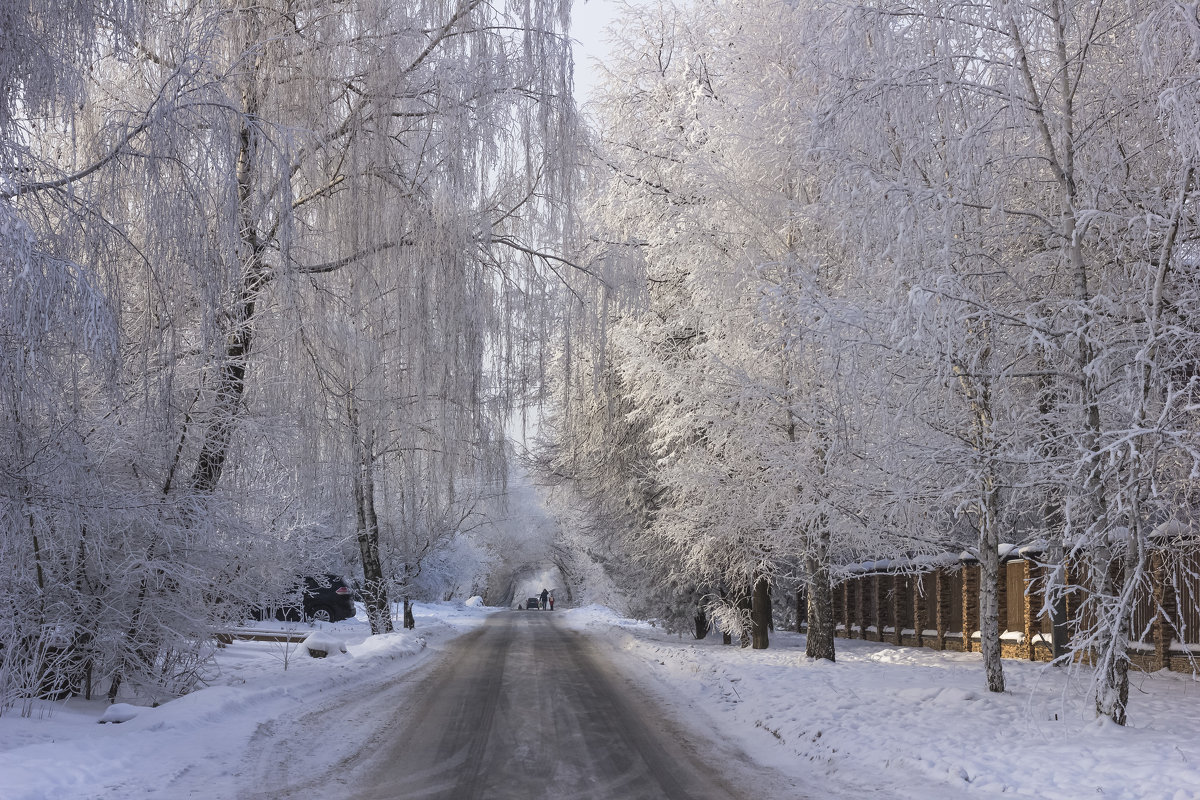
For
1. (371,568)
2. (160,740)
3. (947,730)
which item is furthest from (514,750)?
(371,568)

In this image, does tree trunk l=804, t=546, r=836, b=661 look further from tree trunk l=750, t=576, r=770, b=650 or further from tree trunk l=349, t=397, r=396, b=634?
tree trunk l=349, t=397, r=396, b=634

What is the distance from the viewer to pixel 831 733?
933 cm

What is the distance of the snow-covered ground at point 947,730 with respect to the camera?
7.16 metres

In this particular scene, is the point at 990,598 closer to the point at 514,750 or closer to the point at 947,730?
the point at 947,730

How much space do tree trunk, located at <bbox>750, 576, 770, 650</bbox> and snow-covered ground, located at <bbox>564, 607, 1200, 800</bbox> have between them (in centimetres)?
477

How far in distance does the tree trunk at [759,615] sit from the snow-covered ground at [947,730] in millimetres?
4771

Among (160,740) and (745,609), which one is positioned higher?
(160,740)

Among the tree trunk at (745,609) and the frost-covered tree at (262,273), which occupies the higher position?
the frost-covered tree at (262,273)

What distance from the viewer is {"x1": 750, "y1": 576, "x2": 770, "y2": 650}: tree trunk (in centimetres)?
1986

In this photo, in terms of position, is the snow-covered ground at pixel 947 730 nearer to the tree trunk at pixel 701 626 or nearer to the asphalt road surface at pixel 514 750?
the asphalt road surface at pixel 514 750

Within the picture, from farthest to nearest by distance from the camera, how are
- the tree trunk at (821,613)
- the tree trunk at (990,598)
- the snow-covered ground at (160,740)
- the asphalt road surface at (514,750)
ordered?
the tree trunk at (821,613)
the tree trunk at (990,598)
the asphalt road surface at (514,750)
the snow-covered ground at (160,740)

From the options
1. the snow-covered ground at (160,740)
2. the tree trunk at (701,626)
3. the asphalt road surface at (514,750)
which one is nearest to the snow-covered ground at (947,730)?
the asphalt road surface at (514,750)

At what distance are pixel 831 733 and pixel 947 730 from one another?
1092 mm

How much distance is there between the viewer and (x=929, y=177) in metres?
10.6
